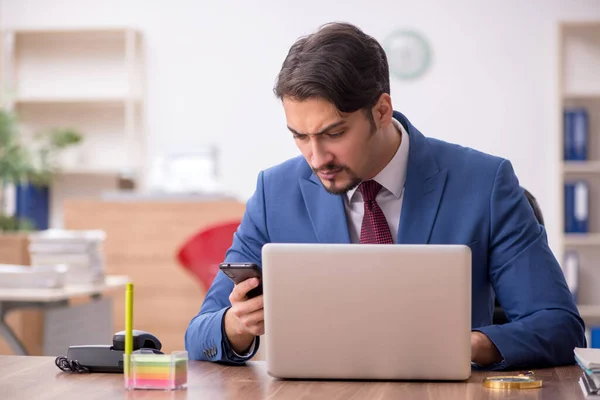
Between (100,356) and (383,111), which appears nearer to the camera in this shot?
(100,356)

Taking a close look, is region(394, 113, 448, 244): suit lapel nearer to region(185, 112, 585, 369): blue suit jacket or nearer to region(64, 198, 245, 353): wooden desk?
region(185, 112, 585, 369): blue suit jacket

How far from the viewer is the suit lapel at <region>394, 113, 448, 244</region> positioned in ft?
6.32

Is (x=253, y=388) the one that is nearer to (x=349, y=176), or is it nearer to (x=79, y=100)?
(x=349, y=176)

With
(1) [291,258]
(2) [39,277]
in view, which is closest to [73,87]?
(2) [39,277]

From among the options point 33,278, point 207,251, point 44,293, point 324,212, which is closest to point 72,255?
point 33,278

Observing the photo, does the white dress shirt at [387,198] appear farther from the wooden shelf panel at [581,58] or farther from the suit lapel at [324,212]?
the wooden shelf panel at [581,58]

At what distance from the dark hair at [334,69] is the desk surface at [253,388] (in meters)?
0.57

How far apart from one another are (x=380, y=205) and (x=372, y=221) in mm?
66

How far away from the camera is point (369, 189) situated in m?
1.96

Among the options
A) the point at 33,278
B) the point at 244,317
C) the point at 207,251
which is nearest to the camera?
the point at 244,317

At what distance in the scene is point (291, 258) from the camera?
140 centimetres

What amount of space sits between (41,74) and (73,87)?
24cm

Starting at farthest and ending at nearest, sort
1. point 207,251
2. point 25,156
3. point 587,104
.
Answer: point 587,104, point 25,156, point 207,251

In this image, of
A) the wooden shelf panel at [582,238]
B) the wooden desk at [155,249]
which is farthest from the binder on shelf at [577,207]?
the wooden desk at [155,249]
